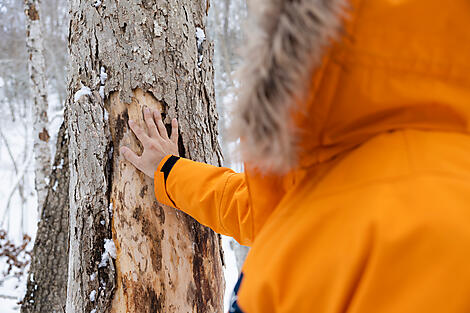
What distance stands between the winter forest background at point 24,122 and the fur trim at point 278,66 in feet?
9.17

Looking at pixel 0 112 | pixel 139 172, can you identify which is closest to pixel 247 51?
pixel 139 172

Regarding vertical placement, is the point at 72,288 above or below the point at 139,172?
below

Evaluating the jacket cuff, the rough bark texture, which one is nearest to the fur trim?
the jacket cuff

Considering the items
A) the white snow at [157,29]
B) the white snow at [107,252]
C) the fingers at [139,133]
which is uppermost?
the white snow at [157,29]

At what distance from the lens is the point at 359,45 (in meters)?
0.56

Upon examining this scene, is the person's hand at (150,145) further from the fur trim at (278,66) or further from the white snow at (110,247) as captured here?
the fur trim at (278,66)

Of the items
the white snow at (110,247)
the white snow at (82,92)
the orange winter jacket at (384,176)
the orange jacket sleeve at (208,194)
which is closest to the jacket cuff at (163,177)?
the orange jacket sleeve at (208,194)

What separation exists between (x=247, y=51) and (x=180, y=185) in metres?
0.73

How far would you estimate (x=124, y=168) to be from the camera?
137 cm

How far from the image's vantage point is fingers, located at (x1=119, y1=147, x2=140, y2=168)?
135 centimetres

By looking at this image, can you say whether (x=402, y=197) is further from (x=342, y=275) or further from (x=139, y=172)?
(x=139, y=172)

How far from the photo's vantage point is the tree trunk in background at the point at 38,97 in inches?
166

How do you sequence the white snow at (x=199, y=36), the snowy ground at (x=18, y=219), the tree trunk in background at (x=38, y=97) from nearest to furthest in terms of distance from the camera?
the white snow at (x=199, y=36), the tree trunk in background at (x=38, y=97), the snowy ground at (x=18, y=219)

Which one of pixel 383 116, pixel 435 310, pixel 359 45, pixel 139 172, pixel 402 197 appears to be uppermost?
pixel 139 172
